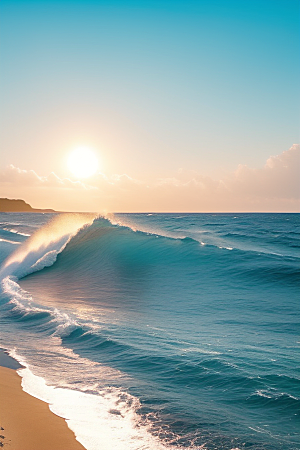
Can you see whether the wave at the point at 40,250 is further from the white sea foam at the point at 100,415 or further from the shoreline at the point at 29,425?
the shoreline at the point at 29,425

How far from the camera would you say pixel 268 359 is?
7.02 metres

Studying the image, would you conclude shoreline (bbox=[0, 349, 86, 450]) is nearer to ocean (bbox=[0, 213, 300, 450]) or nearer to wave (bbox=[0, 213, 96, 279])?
ocean (bbox=[0, 213, 300, 450])

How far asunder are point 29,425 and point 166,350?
351 centimetres

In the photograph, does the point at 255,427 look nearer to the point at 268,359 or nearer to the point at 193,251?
the point at 268,359

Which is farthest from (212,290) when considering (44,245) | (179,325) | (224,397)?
(44,245)

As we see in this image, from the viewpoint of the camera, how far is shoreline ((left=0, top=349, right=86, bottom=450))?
4.19 metres

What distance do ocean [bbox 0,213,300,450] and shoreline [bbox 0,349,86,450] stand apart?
19 cm

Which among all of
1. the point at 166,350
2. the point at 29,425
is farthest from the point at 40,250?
the point at 29,425

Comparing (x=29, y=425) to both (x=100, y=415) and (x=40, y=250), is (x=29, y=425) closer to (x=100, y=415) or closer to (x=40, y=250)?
(x=100, y=415)

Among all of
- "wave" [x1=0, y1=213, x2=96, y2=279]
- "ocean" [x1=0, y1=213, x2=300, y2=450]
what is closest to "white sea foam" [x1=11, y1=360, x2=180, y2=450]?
"ocean" [x1=0, y1=213, x2=300, y2=450]

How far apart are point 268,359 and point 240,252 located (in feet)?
42.2

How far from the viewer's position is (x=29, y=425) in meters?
4.63

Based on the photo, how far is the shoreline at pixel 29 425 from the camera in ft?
13.8

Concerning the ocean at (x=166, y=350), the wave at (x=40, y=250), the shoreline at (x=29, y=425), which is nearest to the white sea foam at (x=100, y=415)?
the ocean at (x=166, y=350)
